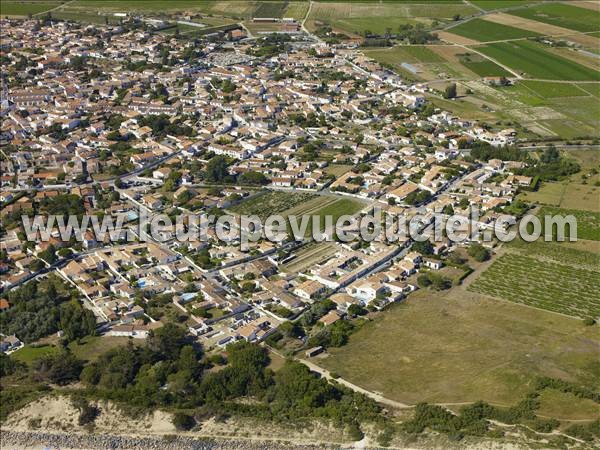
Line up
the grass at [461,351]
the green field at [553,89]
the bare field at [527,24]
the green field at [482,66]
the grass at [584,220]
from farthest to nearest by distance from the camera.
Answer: the bare field at [527,24] → the green field at [482,66] → the green field at [553,89] → the grass at [584,220] → the grass at [461,351]

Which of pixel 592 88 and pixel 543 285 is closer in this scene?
pixel 543 285

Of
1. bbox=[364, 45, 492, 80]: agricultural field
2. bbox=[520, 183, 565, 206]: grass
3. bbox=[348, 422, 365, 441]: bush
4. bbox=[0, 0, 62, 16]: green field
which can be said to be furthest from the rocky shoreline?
bbox=[0, 0, 62, 16]: green field

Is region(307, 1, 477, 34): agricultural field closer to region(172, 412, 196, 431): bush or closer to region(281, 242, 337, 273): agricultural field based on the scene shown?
region(281, 242, 337, 273): agricultural field

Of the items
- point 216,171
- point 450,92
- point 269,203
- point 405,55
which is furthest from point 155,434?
point 405,55

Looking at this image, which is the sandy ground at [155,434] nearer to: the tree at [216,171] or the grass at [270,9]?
the tree at [216,171]

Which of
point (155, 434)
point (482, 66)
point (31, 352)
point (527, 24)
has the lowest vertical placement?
point (155, 434)

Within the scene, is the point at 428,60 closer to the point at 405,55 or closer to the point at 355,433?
the point at 405,55

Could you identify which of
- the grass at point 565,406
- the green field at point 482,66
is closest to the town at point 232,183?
the grass at point 565,406
